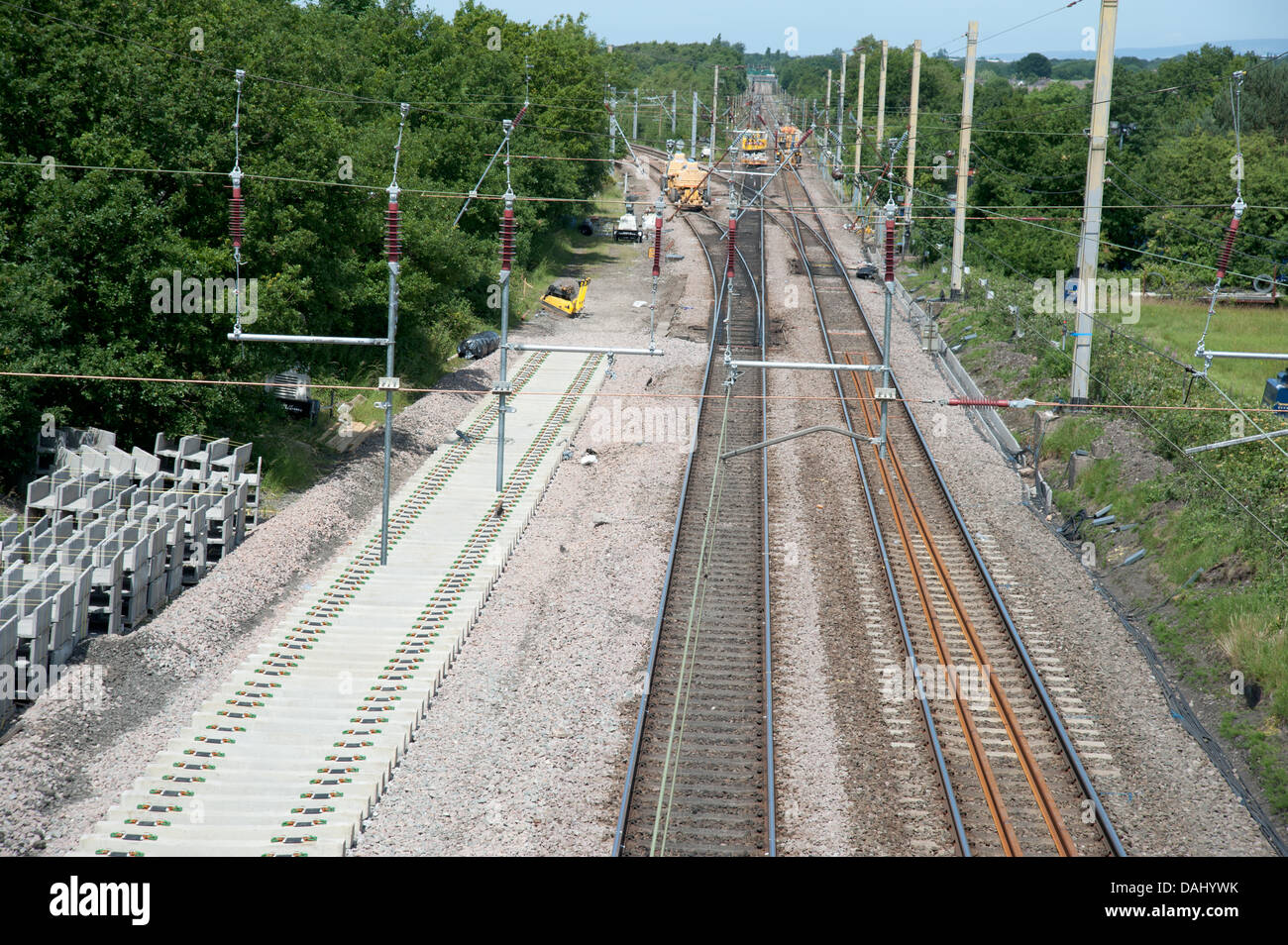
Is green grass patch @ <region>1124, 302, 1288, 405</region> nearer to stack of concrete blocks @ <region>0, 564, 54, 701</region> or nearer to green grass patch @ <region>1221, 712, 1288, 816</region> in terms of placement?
green grass patch @ <region>1221, 712, 1288, 816</region>

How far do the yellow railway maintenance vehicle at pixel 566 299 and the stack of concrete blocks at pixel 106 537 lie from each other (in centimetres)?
1742

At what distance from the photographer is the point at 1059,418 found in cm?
2572

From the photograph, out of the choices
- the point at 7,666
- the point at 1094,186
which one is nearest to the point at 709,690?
the point at 7,666

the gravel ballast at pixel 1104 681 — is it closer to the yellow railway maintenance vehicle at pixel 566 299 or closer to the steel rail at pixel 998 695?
the steel rail at pixel 998 695

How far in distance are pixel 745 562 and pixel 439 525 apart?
5.85 m

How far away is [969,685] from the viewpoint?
1563cm

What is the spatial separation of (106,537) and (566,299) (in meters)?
23.1

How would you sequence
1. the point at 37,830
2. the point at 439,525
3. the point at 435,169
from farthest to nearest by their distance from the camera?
1. the point at 435,169
2. the point at 439,525
3. the point at 37,830

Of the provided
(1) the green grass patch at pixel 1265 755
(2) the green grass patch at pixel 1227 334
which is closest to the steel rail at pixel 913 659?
(1) the green grass patch at pixel 1265 755

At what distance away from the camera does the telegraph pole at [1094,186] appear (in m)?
22.3

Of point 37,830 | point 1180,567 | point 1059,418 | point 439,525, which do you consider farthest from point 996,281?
point 37,830

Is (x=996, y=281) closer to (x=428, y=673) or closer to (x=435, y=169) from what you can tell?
(x=435, y=169)

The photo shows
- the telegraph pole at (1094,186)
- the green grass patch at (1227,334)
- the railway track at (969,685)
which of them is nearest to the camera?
the railway track at (969,685)

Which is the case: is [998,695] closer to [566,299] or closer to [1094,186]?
[1094,186]
